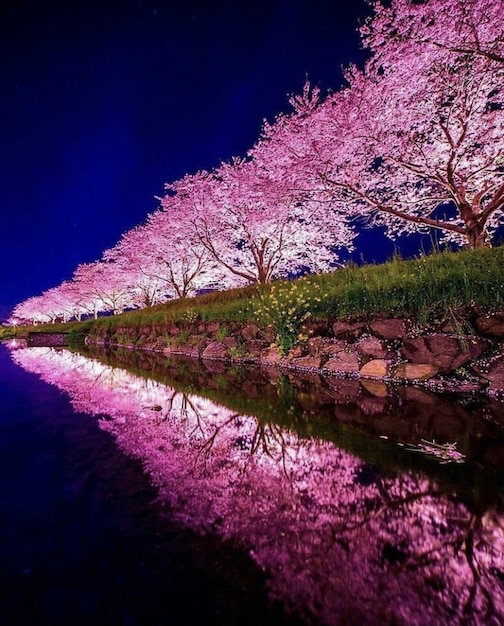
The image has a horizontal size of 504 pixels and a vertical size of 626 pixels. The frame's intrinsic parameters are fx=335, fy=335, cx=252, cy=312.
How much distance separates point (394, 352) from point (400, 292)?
5.46 ft

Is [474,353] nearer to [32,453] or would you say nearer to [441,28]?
[32,453]

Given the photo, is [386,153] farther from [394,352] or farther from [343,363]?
[343,363]

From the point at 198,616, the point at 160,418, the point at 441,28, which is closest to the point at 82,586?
the point at 198,616

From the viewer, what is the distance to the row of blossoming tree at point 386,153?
403 inches

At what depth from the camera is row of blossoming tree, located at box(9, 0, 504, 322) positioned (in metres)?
10.2

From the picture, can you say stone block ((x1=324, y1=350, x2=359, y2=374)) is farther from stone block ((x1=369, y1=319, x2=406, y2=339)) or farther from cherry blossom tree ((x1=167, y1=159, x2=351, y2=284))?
cherry blossom tree ((x1=167, y1=159, x2=351, y2=284))

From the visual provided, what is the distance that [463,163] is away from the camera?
14.3 m

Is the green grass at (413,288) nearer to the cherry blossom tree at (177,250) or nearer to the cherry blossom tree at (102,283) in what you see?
the cherry blossom tree at (177,250)

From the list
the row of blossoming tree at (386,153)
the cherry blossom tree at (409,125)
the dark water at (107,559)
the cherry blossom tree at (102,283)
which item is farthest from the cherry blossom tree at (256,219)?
the cherry blossom tree at (102,283)

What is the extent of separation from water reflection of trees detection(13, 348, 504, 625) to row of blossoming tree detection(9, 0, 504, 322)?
1155cm

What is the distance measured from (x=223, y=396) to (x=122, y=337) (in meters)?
22.9

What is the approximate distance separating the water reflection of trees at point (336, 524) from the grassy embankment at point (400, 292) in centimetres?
537

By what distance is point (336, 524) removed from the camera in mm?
2312

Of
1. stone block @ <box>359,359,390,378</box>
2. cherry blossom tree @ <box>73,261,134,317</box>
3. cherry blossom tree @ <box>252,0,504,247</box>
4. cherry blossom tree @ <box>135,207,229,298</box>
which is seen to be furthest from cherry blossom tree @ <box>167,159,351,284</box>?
cherry blossom tree @ <box>73,261,134,317</box>
